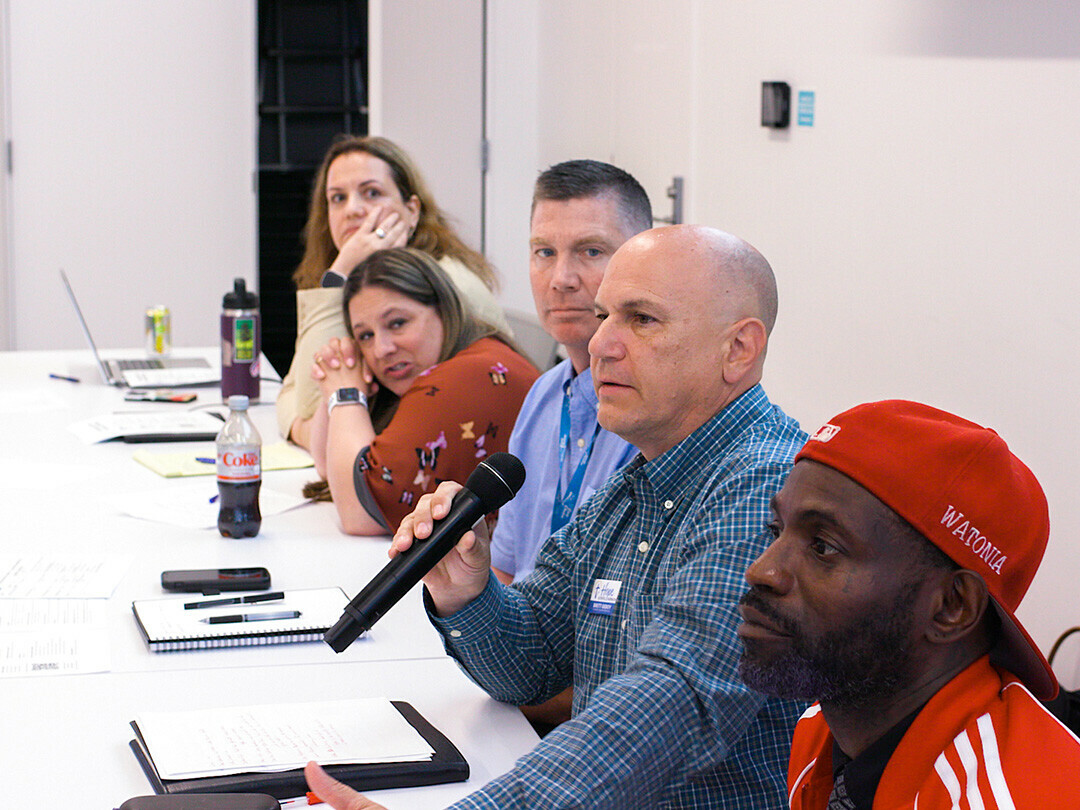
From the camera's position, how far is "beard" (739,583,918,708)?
3.22 ft

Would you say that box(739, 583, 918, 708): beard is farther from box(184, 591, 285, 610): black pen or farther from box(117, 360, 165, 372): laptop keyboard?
box(117, 360, 165, 372): laptop keyboard

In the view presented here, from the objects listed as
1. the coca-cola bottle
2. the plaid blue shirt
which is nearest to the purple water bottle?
the coca-cola bottle

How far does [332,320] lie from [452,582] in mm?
1661

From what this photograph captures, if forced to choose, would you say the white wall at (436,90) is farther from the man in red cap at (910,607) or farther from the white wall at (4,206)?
the man in red cap at (910,607)

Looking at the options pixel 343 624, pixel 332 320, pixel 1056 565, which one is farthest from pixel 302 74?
pixel 343 624

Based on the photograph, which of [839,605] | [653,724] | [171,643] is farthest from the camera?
[171,643]

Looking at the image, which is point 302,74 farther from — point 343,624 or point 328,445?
point 343,624

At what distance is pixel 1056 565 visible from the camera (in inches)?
89.0

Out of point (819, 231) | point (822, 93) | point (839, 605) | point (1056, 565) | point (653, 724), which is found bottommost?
point (1056, 565)

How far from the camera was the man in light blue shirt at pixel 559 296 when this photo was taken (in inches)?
80.9

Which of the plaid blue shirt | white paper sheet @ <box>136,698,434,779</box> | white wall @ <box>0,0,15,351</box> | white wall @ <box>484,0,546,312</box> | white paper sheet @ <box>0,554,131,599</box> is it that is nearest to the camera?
the plaid blue shirt

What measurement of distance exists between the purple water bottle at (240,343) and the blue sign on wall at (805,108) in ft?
4.88

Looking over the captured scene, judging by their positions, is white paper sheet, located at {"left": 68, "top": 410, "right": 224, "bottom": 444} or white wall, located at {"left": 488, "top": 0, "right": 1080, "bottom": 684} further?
white paper sheet, located at {"left": 68, "top": 410, "right": 224, "bottom": 444}

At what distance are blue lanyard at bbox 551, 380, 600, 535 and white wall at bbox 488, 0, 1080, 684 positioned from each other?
92 cm
